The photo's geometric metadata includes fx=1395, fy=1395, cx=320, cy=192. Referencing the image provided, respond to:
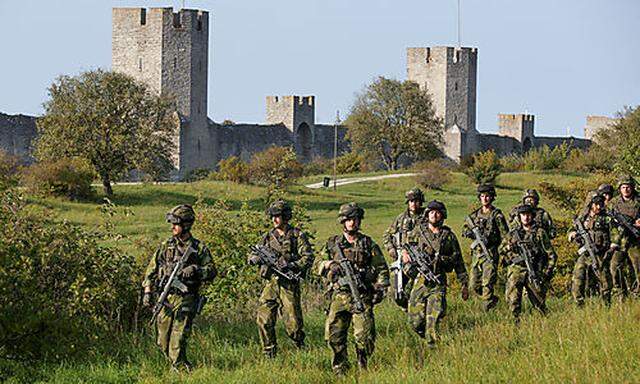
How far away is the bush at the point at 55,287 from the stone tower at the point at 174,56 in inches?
1849

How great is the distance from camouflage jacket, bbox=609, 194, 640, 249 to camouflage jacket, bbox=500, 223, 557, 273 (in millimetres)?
1604

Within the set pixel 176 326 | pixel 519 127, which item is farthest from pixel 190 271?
pixel 519 127

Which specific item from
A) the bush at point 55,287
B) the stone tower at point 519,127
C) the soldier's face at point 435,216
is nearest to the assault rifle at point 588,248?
the soldier's face at point 435,216

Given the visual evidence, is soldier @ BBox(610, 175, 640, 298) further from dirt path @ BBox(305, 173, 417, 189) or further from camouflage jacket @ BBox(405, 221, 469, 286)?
dirt path @ BBox(305, 173, 417, 189)

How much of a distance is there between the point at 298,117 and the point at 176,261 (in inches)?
2545

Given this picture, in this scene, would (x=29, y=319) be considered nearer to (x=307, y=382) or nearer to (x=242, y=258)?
(x=307, y=382)

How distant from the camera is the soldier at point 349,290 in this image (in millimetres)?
13273

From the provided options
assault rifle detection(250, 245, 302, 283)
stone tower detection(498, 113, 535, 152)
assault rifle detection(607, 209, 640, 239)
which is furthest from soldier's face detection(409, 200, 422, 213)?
stone tower detection(498, 113, 535, 152)

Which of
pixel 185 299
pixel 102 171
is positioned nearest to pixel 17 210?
pixel 185 299

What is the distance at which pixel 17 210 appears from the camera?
16.1m

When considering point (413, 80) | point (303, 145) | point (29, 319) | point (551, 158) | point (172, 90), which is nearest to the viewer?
point (29, 319)

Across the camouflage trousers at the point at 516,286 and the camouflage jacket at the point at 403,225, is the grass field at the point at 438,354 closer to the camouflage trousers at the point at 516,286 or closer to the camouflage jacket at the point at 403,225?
the camouflage trousers at the point at 516,286

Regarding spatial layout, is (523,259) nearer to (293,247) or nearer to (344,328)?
(293,247)

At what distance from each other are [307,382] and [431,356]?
1468mm
